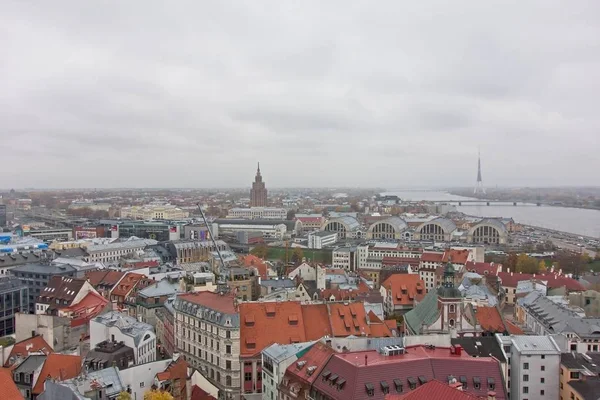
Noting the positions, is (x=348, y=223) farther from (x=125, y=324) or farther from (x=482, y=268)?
(x=125, y=324)

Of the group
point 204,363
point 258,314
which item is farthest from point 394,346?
point 204,363

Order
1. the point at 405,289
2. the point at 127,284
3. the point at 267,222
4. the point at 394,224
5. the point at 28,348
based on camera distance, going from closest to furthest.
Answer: the point at 28,348, the point at 127,284, the point at 405,289, the point at 394,224, the point at 267,222

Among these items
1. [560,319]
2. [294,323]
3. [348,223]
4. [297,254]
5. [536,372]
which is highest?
[294,323]

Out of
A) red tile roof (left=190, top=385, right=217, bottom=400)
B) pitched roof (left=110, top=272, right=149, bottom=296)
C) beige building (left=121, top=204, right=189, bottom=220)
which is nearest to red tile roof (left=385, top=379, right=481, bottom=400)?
red tile roof (left=190, top=385, right=217, bottom=400)

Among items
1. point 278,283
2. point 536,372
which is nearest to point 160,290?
point 278,283

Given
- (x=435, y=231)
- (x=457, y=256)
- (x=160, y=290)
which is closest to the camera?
(x=160, y=290)

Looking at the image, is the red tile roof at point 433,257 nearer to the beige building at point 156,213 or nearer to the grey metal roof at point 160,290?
the grey metal roof at point 160,290

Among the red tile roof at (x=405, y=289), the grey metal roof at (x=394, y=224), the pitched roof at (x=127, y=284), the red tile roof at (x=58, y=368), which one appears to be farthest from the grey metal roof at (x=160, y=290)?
the grey metal roof at (x=394, y=224)
